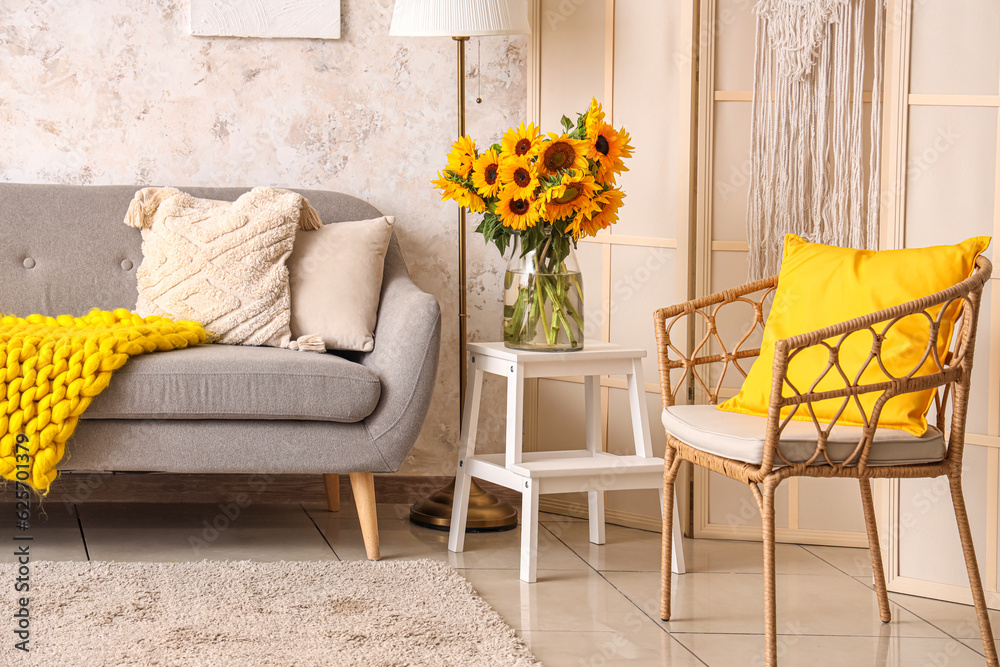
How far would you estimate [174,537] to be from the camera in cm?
257

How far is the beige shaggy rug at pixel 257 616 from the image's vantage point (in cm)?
174

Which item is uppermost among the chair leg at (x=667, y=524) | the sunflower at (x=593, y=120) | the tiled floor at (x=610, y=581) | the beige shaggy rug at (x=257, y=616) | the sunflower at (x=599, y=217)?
the sunflower at (x=593, y=120)

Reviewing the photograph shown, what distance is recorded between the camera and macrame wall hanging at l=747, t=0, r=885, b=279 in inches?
98.1

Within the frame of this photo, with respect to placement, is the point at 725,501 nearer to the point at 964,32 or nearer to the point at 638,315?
the point at 638,315

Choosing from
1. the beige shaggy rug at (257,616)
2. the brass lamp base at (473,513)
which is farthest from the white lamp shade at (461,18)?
the beige shaggy rug at (257,616)

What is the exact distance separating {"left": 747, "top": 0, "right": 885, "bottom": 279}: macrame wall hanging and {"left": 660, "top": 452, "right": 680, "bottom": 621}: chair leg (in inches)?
33.1

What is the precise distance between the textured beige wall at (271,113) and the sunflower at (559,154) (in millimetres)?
870

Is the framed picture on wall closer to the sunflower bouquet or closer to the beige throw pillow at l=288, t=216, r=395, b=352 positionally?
the beige throw pillow at l=288, t=216, r=395, b=352

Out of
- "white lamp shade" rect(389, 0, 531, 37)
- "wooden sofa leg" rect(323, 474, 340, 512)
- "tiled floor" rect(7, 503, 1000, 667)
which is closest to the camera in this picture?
"tiled floor" rect(7, 503, 1000, 667)

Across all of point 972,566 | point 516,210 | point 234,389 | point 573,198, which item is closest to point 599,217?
point 573,198

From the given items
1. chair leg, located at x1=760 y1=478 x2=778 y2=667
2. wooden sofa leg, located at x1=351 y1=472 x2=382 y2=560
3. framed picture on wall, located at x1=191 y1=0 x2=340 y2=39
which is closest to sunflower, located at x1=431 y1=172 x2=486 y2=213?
wooden sofa leg, located at x1=351 y1=472 x2=382 y2=560

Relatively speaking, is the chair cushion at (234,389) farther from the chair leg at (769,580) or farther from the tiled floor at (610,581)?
the chair leg at (769,580)

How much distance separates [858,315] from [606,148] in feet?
2.42

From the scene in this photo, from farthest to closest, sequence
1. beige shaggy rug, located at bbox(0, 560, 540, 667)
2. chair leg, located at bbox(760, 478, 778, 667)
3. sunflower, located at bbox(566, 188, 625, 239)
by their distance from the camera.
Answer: sunflower, located at bbox(566, 188, 625, 239) < beige shaggy rug, located at bbox(0, 560, 540, 667) < chair leg, located at bbox(760, 478, 778, 667)
